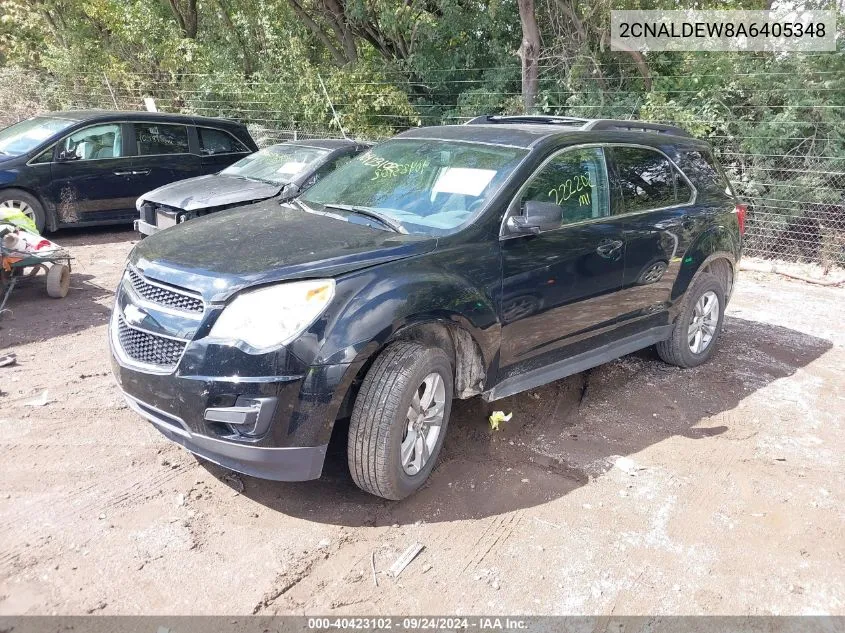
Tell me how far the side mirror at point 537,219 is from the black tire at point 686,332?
80.1 inches

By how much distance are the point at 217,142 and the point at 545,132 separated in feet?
23.7

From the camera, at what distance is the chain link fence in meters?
9.09

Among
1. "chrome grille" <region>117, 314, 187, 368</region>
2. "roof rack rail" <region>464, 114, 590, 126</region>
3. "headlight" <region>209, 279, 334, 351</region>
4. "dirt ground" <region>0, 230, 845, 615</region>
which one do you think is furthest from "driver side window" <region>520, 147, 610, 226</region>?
"chrome grille" <region>117, 314, 187, 368</region>

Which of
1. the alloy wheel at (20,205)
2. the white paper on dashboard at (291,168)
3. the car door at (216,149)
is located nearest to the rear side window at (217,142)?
the car door at (216,149)

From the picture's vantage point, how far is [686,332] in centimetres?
546

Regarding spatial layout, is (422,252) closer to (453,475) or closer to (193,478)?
(453,475)

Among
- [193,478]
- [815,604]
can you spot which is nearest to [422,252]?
[193,478]

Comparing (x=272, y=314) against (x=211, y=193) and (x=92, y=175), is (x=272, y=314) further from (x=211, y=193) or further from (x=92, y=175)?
(x=92, y=175)

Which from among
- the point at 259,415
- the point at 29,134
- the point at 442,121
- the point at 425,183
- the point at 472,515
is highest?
the point at 29,134

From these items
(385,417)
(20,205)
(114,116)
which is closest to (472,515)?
(385,417)

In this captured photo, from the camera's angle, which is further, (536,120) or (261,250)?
(536,120)

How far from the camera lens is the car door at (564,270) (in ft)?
13.0

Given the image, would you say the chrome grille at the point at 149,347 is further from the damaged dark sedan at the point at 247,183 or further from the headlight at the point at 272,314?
the damaged dark sedan at the point at 247,183

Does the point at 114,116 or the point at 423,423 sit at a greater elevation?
the point at 114,116
